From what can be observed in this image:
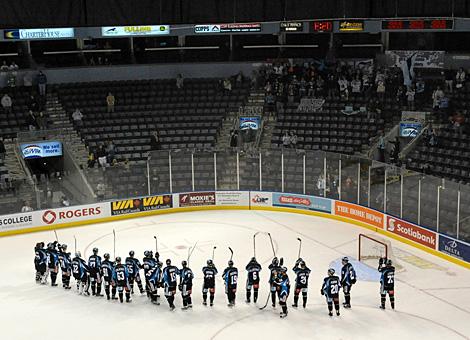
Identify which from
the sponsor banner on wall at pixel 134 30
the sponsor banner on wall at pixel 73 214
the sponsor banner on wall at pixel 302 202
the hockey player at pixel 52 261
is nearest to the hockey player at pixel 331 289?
the hockey player at pixel 52 261

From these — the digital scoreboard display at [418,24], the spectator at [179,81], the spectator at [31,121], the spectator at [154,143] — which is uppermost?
the digital scoreboard display at [418,24]

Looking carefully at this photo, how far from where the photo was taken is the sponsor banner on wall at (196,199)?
84.8 ft

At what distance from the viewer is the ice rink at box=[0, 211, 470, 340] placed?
1562 cm

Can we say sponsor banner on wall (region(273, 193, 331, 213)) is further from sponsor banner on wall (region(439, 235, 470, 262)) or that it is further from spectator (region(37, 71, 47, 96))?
spectator (region(37, 71, 47, 96))

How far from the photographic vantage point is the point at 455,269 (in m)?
19.3

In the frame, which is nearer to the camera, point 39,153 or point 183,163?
point 183,163

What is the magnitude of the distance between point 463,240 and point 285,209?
7.49 metres

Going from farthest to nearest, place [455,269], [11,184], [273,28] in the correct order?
[273,28]
[11,184]
[455,269]

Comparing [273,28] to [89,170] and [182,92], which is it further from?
[89,170]

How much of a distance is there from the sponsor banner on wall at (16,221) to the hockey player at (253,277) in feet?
30.3

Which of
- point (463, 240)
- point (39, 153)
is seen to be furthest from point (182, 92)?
point (463, 240)

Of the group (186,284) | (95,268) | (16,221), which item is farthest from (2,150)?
(186,284)

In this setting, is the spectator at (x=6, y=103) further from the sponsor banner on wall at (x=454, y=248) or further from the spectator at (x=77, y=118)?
the sponsor banner on wall at (x=454, y=248)

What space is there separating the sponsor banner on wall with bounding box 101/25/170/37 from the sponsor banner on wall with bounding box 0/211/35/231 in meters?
9.37
